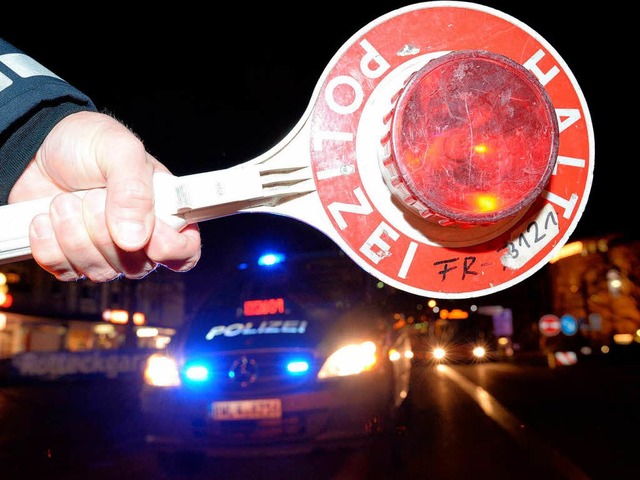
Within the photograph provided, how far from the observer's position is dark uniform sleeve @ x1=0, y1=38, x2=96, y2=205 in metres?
1.23

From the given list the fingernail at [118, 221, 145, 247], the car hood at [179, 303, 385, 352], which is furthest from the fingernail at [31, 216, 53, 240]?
the car hood at [179, 303, 385, 352]

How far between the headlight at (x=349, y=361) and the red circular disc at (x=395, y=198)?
3.65 meters

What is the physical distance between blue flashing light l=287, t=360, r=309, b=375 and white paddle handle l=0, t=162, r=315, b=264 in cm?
369

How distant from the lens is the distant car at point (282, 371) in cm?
448

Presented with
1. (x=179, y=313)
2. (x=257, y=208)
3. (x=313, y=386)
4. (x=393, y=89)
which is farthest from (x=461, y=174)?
(x=179, y=313)

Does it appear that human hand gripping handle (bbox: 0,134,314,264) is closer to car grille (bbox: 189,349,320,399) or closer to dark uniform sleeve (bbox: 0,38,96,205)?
dark uniform sleeve (bbox: 0,38,96,205)

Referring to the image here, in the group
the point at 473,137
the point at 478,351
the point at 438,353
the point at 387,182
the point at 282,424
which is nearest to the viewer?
the point at 473,137

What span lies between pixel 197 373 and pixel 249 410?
59 centimetres

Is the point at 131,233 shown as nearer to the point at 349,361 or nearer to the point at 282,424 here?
the point at 282,424

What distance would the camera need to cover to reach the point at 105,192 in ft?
3.73

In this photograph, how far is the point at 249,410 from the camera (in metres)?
4.53

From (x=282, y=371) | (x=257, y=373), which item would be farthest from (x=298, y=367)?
(x=257, y=373)

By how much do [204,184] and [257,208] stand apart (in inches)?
4.8

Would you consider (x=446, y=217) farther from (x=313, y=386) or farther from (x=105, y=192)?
(x=313, y=386)
